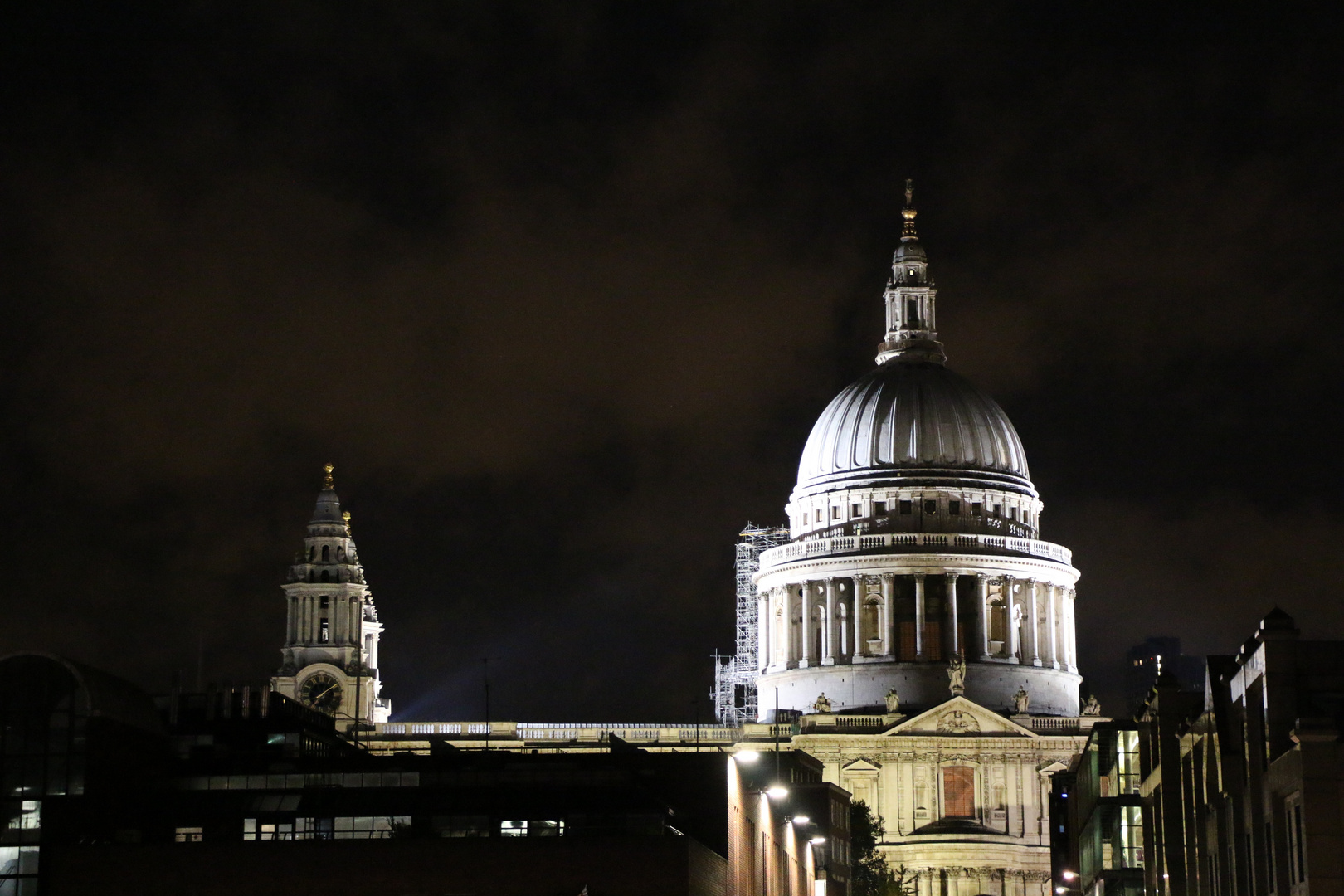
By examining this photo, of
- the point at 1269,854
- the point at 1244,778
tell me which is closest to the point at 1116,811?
the point at 1244,778

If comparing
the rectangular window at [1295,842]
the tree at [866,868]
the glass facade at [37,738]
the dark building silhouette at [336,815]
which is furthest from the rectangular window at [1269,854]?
the tree at [866,868]

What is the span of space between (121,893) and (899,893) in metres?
94.0

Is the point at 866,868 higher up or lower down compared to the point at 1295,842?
higher up

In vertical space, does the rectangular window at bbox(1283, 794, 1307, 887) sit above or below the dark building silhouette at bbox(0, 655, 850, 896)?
below

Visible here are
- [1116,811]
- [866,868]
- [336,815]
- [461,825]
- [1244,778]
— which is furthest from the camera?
[866,868]

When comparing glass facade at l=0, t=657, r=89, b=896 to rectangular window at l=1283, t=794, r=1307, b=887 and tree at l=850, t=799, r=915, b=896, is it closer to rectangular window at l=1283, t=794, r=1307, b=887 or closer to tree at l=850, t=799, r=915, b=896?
rectangular window at l=1283, t=794, r=1307, b=887

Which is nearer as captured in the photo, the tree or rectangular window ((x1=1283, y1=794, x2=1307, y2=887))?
rectangular window ((x1=1283, y1=794, x2=1307, y2=887))

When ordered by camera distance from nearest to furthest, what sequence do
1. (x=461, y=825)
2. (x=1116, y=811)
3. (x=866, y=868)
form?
(x=461, y=825) → (x=1116, y=811) → (x=866, y=868)

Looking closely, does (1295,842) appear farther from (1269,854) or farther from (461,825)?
(461,825)

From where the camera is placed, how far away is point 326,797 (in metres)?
117

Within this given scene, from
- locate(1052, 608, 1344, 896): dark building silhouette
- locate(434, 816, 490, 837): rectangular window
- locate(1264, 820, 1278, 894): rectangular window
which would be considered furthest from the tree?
locate(1264, 820, 1278, 894): rectangular window

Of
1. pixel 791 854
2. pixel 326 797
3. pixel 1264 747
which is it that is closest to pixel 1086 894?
pixel 791 854

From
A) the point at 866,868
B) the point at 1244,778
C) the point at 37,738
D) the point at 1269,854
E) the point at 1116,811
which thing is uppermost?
the point at 866,868

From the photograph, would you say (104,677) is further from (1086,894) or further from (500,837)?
(1086,894)
